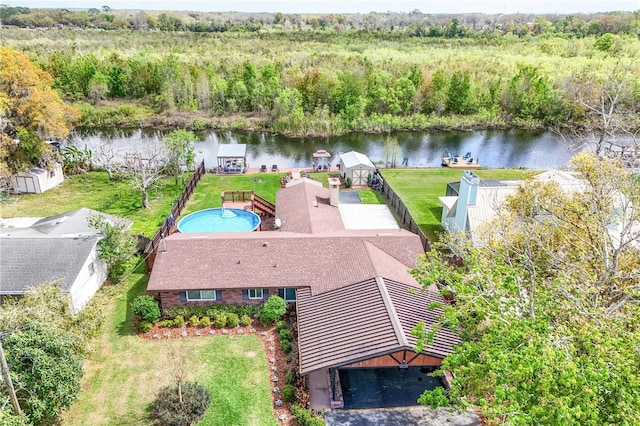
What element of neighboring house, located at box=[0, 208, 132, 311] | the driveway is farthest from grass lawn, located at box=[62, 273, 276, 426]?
the driveway

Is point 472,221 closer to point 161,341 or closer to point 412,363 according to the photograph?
point 412,363

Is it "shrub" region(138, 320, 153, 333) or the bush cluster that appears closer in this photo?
"shrub" region(138, 320, 153, 333)

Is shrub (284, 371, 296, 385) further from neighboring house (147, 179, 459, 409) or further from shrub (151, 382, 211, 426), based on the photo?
shrub (151, 382, 211, 426)

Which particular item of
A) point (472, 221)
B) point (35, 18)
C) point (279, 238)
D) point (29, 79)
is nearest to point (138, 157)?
point (29, 79)

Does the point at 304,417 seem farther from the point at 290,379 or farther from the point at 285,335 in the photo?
the point at 285,335

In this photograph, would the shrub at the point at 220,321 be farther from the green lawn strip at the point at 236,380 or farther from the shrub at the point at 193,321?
the shrub at the point at 193,321

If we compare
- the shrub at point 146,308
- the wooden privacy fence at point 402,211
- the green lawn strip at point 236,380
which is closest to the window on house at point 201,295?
the shrub at point 146,308
